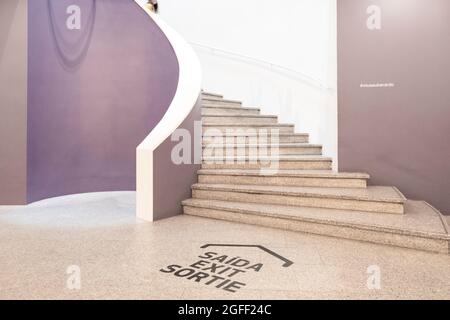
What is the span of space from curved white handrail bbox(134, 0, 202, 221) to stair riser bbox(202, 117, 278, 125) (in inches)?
32.6

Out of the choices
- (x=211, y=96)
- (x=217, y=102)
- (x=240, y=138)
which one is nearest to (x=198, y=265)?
(x=240, y=138)

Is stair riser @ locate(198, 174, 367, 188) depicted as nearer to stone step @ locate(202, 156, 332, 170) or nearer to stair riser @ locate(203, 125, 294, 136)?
stone step @ locate(202, 156, 332, 170)

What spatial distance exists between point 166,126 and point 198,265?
1.72 m

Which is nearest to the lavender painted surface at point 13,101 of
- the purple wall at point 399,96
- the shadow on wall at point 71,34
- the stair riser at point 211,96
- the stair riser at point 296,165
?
the shadow on wall at point 71,34

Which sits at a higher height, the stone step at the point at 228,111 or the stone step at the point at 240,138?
the stone step at the point at 228,111

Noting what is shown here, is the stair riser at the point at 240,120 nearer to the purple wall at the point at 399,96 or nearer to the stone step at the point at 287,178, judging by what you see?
the stone step at the point at 287,178

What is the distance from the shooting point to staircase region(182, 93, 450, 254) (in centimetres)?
243

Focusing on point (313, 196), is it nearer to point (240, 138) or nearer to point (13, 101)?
point (240, 138)

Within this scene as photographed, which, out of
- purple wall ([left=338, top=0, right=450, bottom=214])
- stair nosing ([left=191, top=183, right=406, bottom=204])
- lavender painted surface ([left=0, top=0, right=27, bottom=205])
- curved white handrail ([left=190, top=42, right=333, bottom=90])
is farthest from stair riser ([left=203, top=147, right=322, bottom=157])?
lavender painted surface ([left=0, top=0, right=27, bottom=205])

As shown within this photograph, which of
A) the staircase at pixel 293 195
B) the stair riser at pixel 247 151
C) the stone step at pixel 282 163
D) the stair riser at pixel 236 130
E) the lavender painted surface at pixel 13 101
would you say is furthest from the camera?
the stair riser at pixel 236 130

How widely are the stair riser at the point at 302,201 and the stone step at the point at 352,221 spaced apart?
8cm

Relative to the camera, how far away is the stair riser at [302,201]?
9.05 feet
